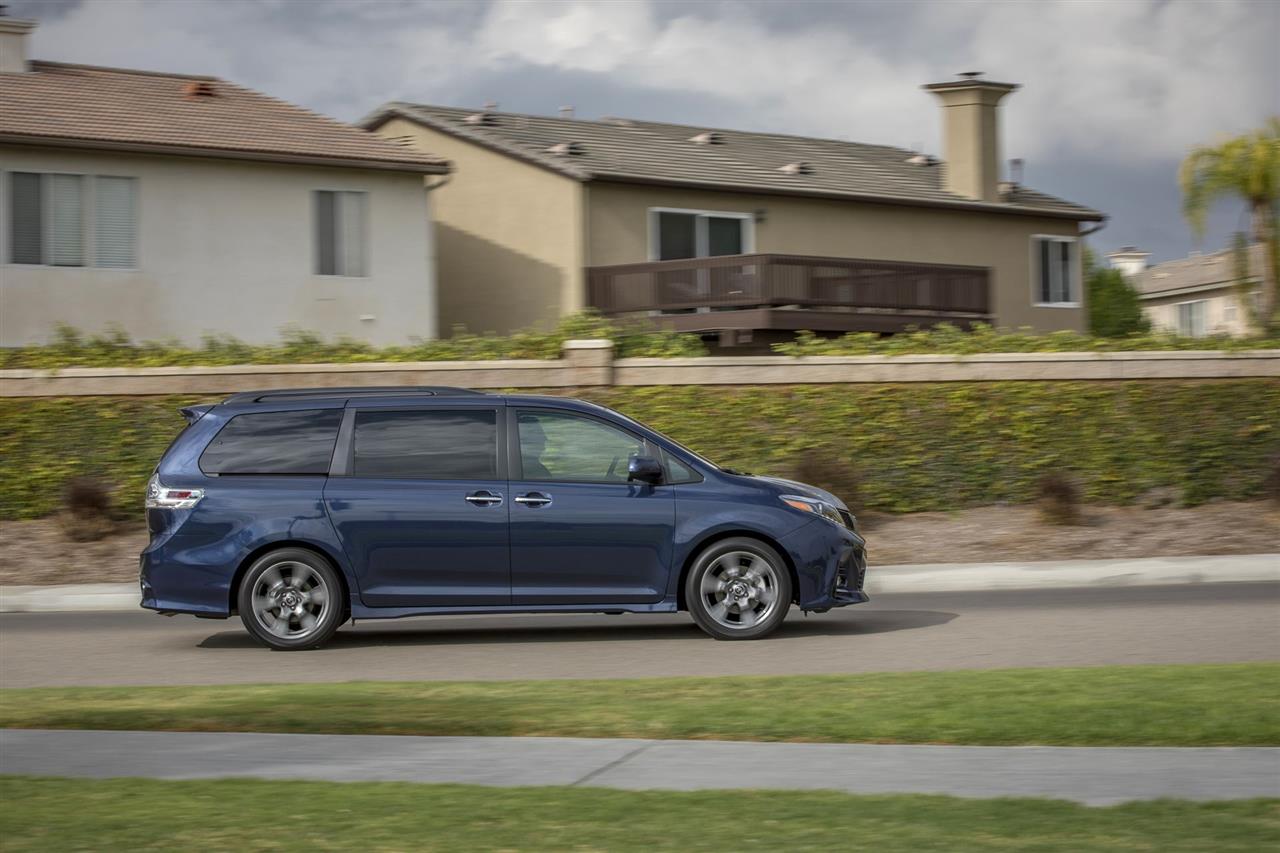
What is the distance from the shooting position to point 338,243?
93.4 feet

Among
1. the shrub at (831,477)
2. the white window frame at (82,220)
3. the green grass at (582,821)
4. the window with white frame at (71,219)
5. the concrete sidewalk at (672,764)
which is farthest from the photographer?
the window with white frame at (71,219)

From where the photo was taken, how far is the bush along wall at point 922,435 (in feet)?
65.5

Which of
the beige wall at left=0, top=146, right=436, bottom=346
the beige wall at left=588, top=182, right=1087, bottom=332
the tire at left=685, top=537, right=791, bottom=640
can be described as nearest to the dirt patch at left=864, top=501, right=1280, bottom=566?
the tire at left=685, top=537, right=791, bottom=640

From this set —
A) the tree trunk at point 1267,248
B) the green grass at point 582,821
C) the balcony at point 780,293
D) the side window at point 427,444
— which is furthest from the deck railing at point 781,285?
the green grass at point 582,821

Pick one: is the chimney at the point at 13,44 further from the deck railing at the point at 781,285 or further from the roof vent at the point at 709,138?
the roof vent at the point at 709,138

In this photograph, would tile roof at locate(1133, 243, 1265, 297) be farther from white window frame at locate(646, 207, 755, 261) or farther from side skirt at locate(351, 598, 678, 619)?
side skirt at locate(351, 598, 678, 619)

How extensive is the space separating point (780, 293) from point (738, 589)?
17.0 metres

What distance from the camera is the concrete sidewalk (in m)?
6.57

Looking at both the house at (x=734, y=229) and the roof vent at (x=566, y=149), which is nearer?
the house at (x=734, y=229)

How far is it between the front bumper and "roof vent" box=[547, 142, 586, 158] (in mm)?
20211

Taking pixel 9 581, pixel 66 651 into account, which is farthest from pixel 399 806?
pixel 9 581

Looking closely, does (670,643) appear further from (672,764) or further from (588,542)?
(672,764)

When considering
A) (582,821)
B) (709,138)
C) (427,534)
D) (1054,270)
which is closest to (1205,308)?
(1054,270)

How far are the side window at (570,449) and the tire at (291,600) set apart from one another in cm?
164
